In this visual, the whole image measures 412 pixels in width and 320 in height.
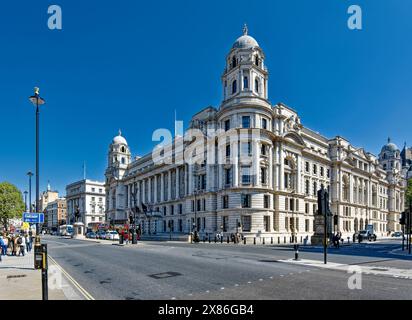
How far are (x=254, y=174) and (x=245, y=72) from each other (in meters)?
17.9

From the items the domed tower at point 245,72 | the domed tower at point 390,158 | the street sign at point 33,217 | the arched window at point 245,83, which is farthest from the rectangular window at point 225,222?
the domed tower at point 390,158

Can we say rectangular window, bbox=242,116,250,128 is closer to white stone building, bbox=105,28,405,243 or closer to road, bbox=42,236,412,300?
white stone building, bbox=105,28,405,243

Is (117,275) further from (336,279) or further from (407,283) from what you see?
(407,283)

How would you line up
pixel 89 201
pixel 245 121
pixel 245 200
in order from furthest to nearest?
pixel 89 201
pixel 245 121
pixel 245 200

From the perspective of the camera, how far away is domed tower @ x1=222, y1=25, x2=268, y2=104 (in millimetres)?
51906

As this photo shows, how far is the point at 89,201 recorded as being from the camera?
12912 centimetres

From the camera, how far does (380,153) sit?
11462 centimetres

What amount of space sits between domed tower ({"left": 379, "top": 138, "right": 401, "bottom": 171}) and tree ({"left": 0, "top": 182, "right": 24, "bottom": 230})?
118975mm

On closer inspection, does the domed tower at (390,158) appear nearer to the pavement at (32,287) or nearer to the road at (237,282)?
the road at (237,282)

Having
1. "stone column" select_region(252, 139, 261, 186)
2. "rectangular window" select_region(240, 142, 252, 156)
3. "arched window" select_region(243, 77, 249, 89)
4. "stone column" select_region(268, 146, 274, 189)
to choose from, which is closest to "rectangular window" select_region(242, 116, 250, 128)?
"stone column" select_region(252, 139, 261, 186)

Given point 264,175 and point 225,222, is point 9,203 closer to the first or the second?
point 225,222


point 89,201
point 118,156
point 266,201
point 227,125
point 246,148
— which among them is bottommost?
point 89,201

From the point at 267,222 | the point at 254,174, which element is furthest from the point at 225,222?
the point at 254,174
